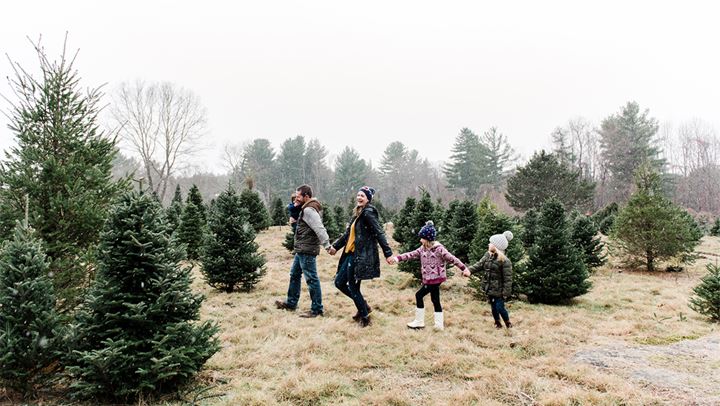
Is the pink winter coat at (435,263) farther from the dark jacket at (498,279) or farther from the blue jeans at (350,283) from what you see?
the blue jeans at (350,283)

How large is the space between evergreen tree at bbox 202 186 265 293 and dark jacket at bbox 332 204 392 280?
3229 mm

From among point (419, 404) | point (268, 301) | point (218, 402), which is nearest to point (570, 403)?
point (419, 404)

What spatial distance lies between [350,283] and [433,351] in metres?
1.58

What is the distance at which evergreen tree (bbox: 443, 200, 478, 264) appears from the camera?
448 inches

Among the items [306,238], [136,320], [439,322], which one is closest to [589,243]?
[439,322]

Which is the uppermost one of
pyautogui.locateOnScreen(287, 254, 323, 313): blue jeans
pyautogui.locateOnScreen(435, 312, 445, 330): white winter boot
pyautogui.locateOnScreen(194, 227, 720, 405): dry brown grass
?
pyautogui.locateOnScreen(287, 254, 323, 313): blue jeans

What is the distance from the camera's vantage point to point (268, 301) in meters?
7.39

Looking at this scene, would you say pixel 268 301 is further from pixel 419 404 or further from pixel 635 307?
pixel 635 307

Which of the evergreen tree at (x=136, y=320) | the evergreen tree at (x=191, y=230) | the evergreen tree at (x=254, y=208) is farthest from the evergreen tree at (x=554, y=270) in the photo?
the evergreen tree at (x=254, y=208)

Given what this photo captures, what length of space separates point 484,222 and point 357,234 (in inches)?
176

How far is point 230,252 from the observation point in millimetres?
8109

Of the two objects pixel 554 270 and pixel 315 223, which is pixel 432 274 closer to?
pixel 315 223

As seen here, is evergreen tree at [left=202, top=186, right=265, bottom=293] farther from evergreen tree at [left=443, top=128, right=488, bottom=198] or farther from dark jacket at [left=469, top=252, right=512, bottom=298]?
evergreen tree at [left=443, top=128, right=488, bottom=198]

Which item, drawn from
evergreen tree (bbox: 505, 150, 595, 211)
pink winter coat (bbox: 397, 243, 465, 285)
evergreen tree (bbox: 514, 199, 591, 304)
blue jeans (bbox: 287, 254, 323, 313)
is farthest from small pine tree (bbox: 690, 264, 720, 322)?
evergreen tree (bbox: 505, 150, 595, 211)
